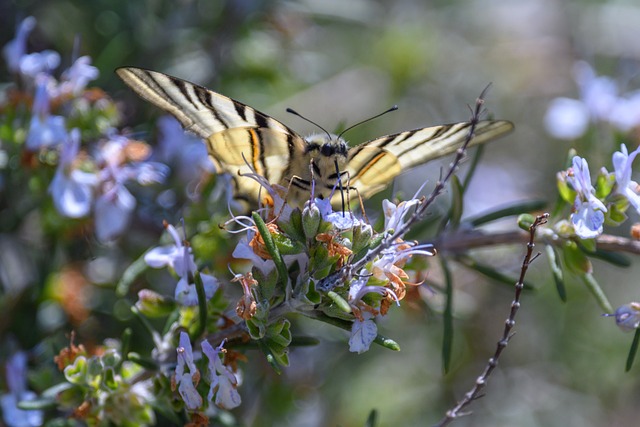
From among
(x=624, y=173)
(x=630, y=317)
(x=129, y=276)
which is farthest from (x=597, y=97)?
(x=129, y=276)

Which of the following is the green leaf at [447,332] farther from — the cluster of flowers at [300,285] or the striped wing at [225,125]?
the striped wing at [225,125]

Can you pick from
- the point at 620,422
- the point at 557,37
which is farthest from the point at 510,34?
the point at 620,422

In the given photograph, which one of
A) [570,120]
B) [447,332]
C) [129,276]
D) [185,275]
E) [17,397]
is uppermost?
[570,120]

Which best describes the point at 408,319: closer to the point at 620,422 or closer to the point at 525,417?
the point at 525,417

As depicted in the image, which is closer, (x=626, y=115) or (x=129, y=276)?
(x=129, y=276)

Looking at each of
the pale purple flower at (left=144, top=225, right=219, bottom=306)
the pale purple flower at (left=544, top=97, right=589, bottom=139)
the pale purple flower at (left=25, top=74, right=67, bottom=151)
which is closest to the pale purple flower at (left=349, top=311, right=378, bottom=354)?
the pale purple flower at (left=144, top=225, right=219, bottom=306)

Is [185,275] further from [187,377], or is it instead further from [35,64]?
[35,64]

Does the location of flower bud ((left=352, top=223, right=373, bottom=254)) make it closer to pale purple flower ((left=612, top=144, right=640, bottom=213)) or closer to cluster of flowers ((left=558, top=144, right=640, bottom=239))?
cluster of flowers ((left=558, top=144, right=640, bottom=239))
